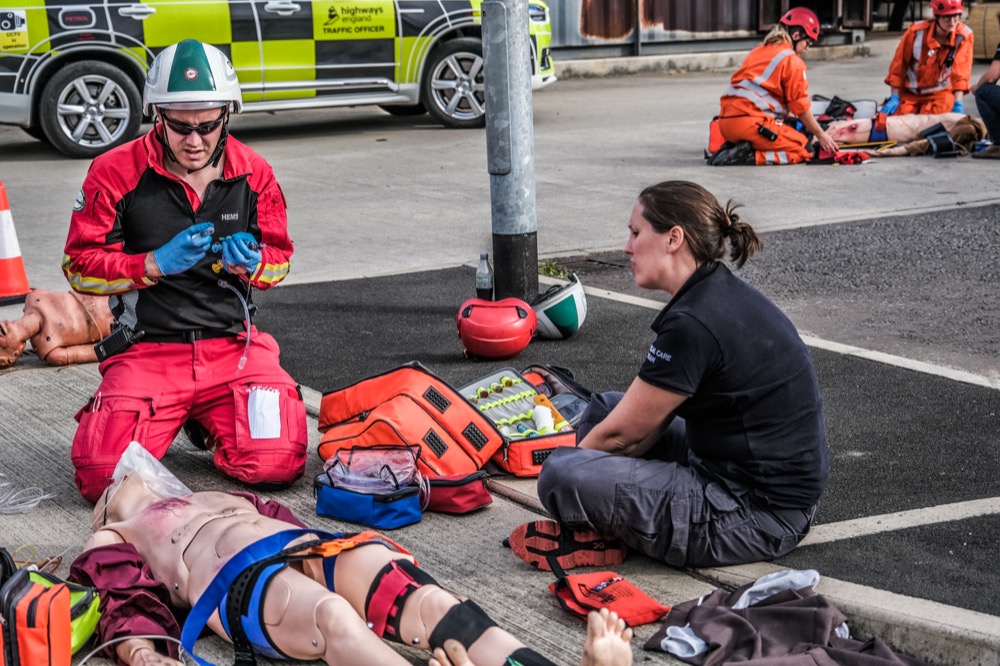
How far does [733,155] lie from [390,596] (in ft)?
29.9

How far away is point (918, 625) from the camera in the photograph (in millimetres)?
3465

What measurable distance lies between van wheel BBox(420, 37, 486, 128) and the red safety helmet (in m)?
7.49

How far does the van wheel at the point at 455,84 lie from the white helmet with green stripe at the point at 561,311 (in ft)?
23.7

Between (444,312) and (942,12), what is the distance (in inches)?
286

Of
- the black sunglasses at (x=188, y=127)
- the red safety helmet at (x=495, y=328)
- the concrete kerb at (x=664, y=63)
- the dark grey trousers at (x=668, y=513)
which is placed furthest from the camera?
the concrete kerb at (x=664, y=63)

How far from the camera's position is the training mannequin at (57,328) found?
6441 millimetres

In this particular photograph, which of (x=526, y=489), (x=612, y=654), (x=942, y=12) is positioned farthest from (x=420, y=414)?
(x=942, y=12)

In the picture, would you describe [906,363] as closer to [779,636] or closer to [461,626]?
[779,636]

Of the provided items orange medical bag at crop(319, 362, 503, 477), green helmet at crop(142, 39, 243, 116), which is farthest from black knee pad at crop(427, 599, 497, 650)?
green helmet at crop(142, 39, 243, 116)

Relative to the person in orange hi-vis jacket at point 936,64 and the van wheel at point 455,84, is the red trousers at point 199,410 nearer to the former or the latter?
the van wheel at point 455,84

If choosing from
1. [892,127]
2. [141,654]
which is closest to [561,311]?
[141,654]

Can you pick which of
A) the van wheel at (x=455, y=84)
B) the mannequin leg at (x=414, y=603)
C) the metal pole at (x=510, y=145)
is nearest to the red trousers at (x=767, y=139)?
the van wheel at (x=455, y=84)

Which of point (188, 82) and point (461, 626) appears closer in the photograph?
point (461, 626)

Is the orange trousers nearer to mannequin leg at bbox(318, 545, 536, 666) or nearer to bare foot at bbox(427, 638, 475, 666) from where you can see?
mannequin leg at bbox(318, 545, 536, 666)
